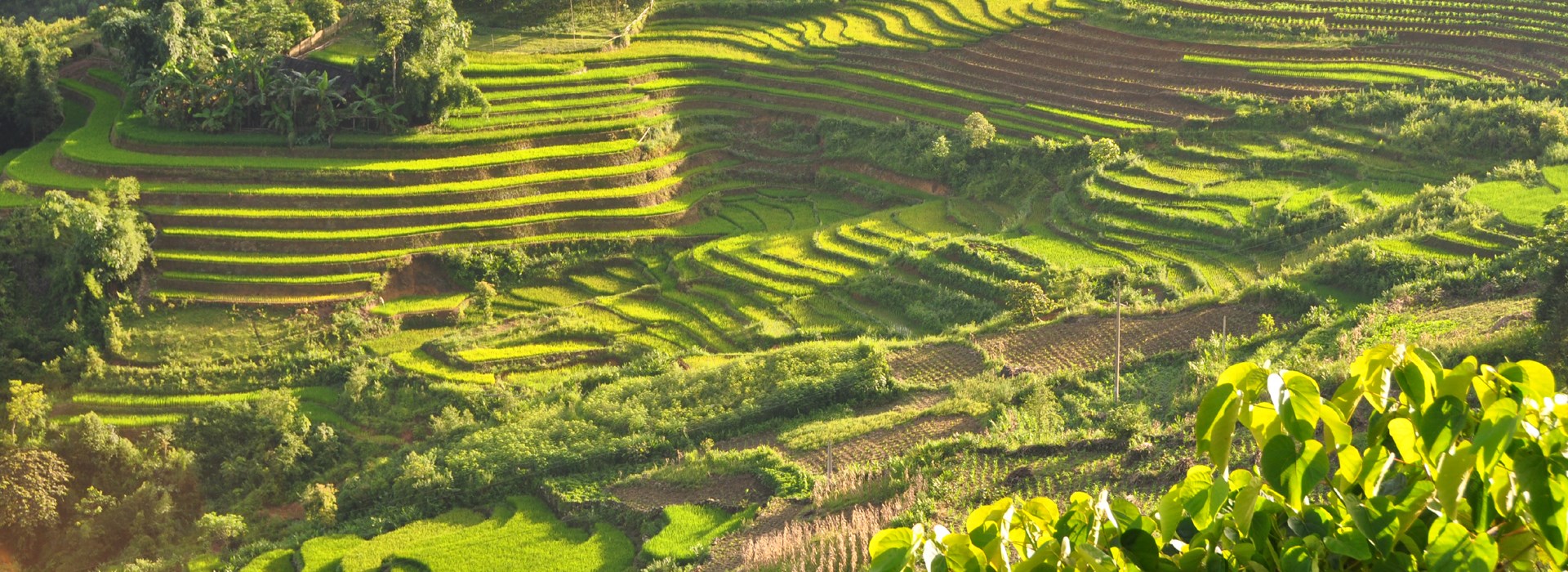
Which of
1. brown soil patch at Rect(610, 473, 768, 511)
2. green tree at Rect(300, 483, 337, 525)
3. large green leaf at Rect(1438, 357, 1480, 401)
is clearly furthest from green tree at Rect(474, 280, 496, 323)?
large green leaf at Rect(1438, 357, 1480, 401)

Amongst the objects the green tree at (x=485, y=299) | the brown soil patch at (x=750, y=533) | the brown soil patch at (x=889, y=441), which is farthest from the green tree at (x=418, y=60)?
the brown soil patch at (x=750, y=533)

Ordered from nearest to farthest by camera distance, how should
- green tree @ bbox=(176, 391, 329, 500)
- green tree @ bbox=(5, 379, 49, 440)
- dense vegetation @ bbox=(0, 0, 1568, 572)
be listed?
dense vegetation @ bbox=(0, 0, 1568, 572)
green tree @ bbox=(176, 391, 329, 500)
green tree @ bbox=(5, 379, 49, 440)

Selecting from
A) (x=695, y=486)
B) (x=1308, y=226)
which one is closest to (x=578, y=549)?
(x=695, y=486)

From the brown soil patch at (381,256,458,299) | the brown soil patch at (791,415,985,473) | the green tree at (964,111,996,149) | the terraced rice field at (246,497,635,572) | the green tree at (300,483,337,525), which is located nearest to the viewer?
the terraced rice field at (246,497,635,572)

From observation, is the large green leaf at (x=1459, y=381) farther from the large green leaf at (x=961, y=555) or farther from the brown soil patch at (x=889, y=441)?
the brown soil patch at (x=889, y=441)

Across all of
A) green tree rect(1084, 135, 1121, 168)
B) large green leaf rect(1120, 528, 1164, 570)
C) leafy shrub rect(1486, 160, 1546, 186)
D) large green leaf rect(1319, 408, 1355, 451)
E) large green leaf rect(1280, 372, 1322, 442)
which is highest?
large green leaf rect(1280, 372, 1322, 442)

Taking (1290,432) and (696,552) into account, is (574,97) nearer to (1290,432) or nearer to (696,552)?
(696,552)

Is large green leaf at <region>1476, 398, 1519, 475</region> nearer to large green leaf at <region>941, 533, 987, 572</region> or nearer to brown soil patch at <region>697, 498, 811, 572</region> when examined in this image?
large green leaf at <region>941, 533, 987, 572</region>

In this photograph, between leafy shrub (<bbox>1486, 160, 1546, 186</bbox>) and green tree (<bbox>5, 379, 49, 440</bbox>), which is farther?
leafy shrub (<bbox>1486, 160, 1546, 186</bbox>)
